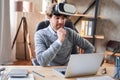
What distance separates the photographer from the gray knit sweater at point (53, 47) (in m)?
1.71

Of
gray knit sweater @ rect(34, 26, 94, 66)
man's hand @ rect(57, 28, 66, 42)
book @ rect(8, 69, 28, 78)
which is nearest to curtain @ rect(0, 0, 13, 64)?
gray knit sweater @ rect(34, 26, 94, 66)

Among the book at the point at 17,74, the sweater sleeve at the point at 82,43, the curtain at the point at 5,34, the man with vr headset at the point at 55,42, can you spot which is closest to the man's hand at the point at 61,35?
the man with vr headset at the point at 55,42

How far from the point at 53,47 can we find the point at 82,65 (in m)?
0.35

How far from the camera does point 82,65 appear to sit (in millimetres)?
1447

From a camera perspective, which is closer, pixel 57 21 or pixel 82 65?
pixel 82 65

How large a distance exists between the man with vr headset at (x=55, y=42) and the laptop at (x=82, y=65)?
24 cm

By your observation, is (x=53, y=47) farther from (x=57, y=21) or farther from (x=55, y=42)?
(x=57, y=21)

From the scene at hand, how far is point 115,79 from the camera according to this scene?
1456 mm

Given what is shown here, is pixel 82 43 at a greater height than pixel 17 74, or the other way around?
pixel 82 43

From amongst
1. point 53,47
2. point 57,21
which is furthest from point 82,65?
point 57,21

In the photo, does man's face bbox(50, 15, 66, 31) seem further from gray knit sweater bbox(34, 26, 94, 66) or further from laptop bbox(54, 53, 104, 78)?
laptop bbox(54, 53, 104, 78)

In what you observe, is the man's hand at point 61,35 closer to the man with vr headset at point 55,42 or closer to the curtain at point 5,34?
the man with vr headset at point 55,42

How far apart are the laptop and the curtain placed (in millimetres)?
2512

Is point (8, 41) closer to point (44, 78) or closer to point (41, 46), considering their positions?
point (41, 46)
